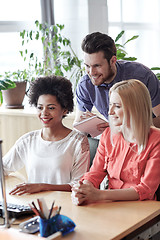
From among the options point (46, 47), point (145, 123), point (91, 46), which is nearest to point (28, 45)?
point (46, 47)

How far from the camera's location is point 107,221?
5.76ft

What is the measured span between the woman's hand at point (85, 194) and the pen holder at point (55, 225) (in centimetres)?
29

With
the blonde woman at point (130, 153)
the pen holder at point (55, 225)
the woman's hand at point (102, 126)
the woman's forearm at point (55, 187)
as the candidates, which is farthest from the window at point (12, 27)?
the pen holder at point (55, 225)

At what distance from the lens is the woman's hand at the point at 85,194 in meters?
1.97

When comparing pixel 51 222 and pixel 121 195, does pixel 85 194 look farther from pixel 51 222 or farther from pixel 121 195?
pixel 51 222

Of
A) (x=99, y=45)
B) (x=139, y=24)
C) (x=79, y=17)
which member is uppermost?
(x=79, y=17)

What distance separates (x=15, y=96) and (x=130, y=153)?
2.34 metres

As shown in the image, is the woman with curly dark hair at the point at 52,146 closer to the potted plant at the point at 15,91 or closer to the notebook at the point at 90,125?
the notebook at the point at 90,125

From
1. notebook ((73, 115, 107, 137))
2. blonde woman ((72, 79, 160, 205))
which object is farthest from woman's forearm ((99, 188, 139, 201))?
notebook ((73, 115, 107, 137))

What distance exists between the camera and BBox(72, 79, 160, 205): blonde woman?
2.00m

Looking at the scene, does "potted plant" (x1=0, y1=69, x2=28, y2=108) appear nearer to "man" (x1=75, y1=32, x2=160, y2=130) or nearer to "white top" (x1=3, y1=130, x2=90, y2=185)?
"man" (x1=75, y1=32, x2=160, y2=130)

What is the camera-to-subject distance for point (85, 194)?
1.99m

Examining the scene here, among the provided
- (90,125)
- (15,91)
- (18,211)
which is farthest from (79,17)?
(18,211)

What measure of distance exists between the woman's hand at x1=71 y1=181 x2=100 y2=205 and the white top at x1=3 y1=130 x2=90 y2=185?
0.35 m
